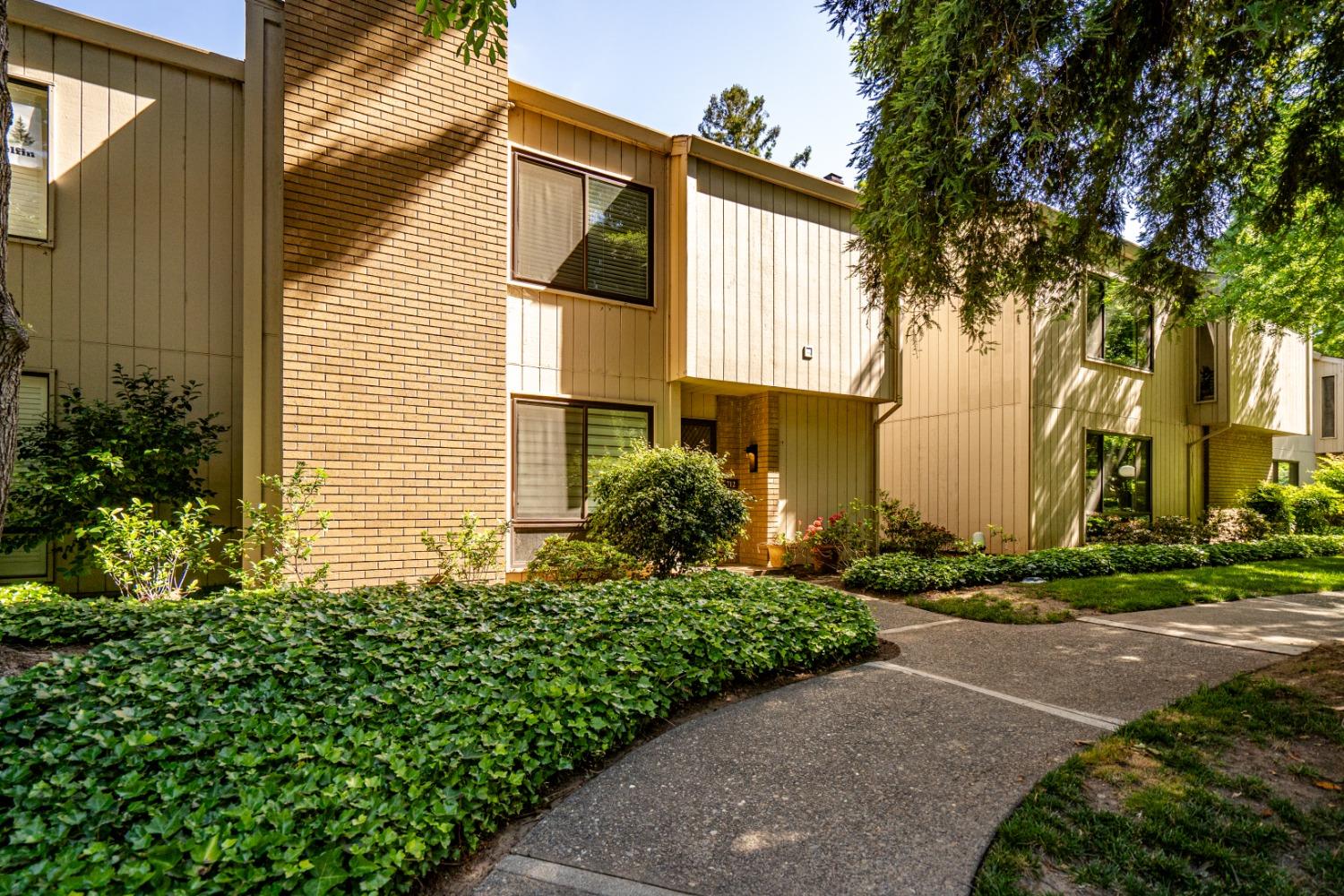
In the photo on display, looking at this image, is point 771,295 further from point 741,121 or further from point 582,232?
point 741,121

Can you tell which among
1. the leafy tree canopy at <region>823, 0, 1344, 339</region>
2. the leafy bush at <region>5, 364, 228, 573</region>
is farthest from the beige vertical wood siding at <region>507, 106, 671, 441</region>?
the leafy bush at <region>5, 364, 228, 573</region>

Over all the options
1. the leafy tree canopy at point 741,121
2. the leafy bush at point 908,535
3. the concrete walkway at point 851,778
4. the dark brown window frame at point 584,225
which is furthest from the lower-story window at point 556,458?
the leafy tree canopy at point 741,121

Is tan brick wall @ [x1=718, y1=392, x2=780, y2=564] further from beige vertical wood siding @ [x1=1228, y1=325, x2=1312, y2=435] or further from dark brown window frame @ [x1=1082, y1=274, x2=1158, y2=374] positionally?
beige vertical wood siding @ [x1=1228, y1=325, x2=1312, y2=435]

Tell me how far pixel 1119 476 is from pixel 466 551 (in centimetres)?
1275

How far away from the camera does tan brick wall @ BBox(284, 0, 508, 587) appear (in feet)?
21.1

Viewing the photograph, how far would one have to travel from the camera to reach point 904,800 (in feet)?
9.91

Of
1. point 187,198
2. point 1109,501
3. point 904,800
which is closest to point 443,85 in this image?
point 187,198

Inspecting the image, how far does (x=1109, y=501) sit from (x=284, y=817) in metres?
14.6

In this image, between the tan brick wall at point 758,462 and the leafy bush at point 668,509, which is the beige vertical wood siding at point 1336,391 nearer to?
the tan brick wall at point 758,462

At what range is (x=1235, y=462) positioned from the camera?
16109 millimetres

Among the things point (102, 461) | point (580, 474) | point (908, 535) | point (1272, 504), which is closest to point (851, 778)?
point (580, 474)

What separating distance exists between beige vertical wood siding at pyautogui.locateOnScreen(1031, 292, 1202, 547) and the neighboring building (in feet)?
15.0

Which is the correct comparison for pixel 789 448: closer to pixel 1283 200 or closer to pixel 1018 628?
pixel 1018 628

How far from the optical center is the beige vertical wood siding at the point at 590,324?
26.5ft
